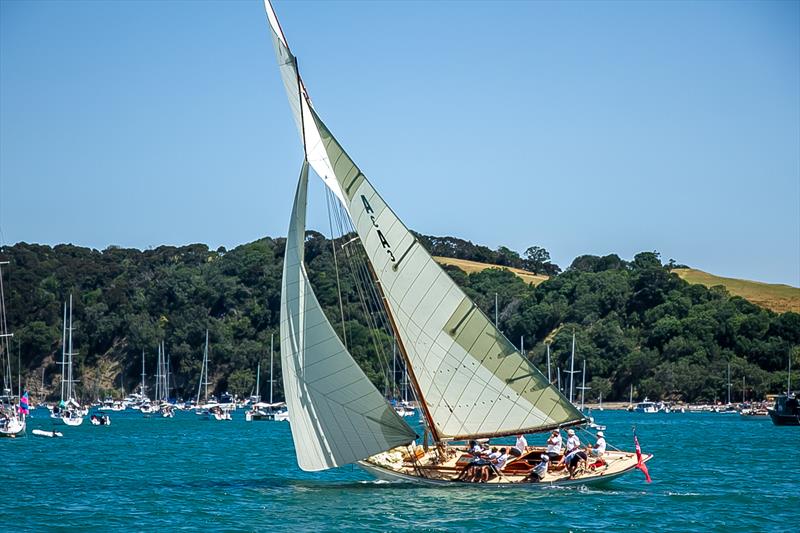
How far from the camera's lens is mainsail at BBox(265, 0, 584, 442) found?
38.4 meters

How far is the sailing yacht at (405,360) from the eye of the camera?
38.5 m

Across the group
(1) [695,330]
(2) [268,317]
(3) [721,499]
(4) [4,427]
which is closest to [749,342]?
(1) [695,330]

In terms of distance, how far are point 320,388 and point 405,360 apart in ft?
9.36

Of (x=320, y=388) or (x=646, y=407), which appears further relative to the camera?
(x=646, y=407)

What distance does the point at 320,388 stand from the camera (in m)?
38.7

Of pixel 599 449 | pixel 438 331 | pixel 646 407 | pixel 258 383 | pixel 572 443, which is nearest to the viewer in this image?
pixel 438 331

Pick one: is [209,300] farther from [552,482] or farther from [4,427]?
[552,482]

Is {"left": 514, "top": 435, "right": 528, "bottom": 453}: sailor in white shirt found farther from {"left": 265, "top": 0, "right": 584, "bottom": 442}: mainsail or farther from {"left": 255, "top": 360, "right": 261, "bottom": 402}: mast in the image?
{"left": 255, "top": 360, "right": 261, "bottom": 402}: mast

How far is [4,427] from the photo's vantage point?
82.1 metres

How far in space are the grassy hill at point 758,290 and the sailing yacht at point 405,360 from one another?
13875cm

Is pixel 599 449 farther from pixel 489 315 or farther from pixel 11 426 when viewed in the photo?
pixel 489 315

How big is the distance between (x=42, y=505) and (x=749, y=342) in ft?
413

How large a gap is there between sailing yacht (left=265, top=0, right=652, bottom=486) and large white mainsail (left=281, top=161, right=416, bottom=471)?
32mm

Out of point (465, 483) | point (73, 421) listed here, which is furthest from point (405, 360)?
point (73, 421)
